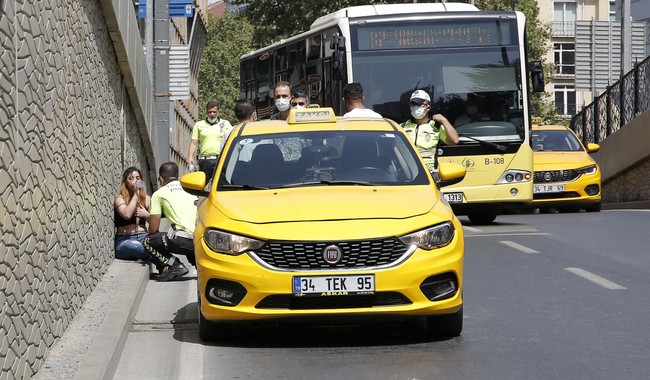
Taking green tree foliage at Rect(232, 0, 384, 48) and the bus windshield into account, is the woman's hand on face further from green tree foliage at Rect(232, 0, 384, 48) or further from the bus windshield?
green tree foliage at Rect(232, 0, 384, 48)

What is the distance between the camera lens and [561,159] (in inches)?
1029

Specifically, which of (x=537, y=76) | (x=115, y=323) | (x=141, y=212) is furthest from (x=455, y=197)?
(x=115, y=323)

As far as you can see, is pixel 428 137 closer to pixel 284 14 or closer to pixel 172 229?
pixel 172 229

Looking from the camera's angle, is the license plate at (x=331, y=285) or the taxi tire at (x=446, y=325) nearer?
the license plate at (x=331, y=285)

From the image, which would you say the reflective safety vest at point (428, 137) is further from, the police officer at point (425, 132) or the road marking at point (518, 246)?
the road marking at point (518, 246)

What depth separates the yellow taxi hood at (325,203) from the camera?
9.16 m

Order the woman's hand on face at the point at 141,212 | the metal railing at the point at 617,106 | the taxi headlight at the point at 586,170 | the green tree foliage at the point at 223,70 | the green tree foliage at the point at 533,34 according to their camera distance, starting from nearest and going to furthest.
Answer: the woman's hand on face at the point at 141,212 < the taxi headlight at the point at 586,170 < the metal railing at the point at 617,106 < the green tree foliage at the point at 533,34 < the green tree foliage at the point at 223,70

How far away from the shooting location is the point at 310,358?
874cm

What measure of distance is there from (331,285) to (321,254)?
0.65 ft

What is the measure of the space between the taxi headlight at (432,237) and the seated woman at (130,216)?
19.8ft

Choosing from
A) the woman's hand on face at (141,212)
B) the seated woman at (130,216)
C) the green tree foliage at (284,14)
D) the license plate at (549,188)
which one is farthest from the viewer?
the green tree foliage at (284,14)

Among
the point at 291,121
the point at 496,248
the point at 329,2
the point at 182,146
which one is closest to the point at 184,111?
the point at 182,146

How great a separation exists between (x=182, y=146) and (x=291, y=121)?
62416 mm

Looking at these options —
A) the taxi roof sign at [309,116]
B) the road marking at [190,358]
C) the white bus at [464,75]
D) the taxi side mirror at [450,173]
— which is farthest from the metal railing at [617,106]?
the road marking at [190,358]
